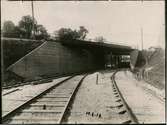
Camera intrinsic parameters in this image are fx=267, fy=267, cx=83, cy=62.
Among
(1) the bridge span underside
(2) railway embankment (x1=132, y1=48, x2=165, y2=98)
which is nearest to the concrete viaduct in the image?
(1) the bridge span underside

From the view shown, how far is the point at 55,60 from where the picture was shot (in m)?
30.8

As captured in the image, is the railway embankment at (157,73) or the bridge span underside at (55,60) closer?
the railway embankment at (157,73)

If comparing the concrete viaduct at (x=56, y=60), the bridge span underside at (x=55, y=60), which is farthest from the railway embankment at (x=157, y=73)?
the bridge span underside at (x=55, y=60)

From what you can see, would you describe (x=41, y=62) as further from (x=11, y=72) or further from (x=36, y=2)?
(x=36, y=2)

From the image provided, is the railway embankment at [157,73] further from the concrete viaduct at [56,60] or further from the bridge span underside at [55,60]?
the bridge span underside at [55,60]

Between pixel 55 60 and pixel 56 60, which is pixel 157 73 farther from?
pixel 56 60

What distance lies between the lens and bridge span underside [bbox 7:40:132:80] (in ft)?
77.8

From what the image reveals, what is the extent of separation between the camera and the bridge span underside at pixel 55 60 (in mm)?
23703

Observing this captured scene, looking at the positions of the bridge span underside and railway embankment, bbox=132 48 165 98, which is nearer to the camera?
railway embankment, bbox=132 48 165 98

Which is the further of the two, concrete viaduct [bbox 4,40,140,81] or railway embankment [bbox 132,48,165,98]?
concrete viaduct [bbox 4,40,140,81]

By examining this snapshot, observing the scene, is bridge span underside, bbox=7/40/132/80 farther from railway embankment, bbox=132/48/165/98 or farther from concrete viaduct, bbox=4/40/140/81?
railway embankment, bbox=132/48/165/98

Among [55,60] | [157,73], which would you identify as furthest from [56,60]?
[157,73]

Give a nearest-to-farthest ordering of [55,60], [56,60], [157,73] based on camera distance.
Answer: [157,73] → [55,60] → [56,60]

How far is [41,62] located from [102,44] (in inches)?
745
